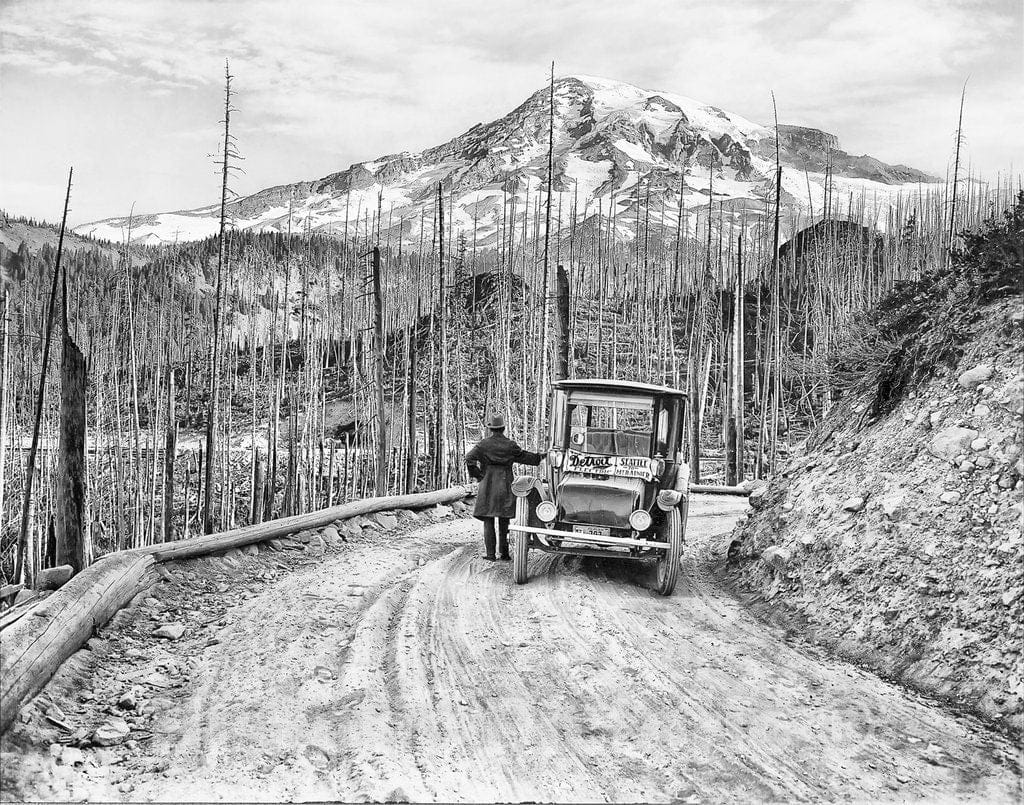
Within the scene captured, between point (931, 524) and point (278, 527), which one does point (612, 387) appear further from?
point (278, 527)

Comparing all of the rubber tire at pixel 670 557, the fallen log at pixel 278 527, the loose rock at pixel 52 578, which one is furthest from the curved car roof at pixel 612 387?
the loose rock at pixel 52 578

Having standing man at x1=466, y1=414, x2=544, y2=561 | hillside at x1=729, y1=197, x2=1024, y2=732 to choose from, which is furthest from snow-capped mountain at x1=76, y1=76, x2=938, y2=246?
hillside at x1=729, y1=197, x2=1024, y2=732

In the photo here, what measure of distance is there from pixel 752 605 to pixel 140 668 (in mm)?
4902

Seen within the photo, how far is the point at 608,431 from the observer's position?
8.14m

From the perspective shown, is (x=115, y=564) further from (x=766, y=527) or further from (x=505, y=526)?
(x=766, y=527)

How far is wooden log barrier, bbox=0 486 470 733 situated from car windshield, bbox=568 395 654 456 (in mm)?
3789

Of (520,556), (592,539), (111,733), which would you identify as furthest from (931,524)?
(111,733)

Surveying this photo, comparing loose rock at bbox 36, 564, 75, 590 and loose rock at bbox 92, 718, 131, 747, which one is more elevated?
loose rock at bbox 36, 564, 75, 590

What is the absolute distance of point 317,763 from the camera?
3.64 meters

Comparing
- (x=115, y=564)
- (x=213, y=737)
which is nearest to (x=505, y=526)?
(x=115, y=564)

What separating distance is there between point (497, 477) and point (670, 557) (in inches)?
85.2

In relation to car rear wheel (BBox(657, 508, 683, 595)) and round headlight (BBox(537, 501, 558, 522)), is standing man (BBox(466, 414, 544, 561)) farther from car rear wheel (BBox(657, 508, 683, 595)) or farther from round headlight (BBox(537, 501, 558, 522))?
car rear wheel (BBox(657, 508, 683, 595))

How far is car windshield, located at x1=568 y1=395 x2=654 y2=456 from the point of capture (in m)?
7.99

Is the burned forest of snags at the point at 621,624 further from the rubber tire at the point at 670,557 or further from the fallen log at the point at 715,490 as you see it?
the fallen log at the point at 715,490
